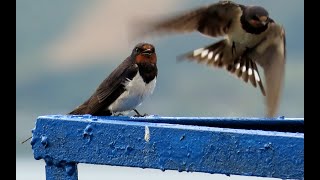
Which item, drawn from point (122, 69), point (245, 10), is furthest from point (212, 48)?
point (122, 69)

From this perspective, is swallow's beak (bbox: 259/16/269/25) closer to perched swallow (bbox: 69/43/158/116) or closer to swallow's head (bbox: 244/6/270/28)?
swallow's head (bbox: 244/6/270/28)

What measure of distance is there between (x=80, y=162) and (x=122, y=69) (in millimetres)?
1362

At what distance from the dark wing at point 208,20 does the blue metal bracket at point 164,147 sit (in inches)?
48.8

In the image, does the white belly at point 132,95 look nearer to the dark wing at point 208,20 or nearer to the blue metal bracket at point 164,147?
the dark wing at point 208,20

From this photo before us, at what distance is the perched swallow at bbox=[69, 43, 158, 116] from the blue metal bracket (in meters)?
1.13

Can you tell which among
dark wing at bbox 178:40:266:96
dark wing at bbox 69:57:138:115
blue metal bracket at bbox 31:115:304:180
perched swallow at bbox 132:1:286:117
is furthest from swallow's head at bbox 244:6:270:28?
blue metal bracket at bbox 31:115:304:180

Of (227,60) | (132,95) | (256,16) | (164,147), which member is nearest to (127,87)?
(132,95)

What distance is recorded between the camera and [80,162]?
222 centimetres

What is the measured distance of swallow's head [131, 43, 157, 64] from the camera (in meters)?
3.57

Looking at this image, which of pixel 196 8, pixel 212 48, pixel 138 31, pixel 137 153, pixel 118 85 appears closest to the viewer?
pixel 137 153

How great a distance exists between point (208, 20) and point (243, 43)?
0.96 ft

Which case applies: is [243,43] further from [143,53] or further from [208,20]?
[143,53]

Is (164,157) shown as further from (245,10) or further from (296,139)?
(245,10)
